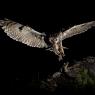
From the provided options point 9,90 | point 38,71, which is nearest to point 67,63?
point 38,71

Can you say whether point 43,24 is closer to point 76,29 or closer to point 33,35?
point 76,29

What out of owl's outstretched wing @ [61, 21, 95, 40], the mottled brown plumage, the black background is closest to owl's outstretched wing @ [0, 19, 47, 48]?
the mottled brown plumage

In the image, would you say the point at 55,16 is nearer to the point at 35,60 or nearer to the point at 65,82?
the point at 35,60

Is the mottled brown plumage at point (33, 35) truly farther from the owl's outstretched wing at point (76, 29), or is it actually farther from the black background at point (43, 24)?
the black background at point (43, 24)

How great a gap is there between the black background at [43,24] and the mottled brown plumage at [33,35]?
688 mm

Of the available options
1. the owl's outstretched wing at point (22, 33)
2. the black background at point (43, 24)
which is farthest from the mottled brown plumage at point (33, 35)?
the black background at point (43, 24)

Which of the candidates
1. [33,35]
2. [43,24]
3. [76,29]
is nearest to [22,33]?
[33,35]

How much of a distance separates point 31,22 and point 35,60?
0.76 meters

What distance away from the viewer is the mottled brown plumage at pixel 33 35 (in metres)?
4.16

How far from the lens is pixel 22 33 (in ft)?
14.1

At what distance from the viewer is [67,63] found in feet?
15.8

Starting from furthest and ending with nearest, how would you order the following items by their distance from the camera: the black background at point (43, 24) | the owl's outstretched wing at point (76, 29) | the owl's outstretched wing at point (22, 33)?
the black background at point (43, 24)
the owl's outstretched wing at point (76, 29)
the owl's outstretched wing at point (22, 33)

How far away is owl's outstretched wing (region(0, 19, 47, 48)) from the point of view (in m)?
4.13

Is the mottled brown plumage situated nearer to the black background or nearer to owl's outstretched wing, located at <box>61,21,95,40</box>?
owl's outstretched wing, located at <box>61,21,95,40</box>
